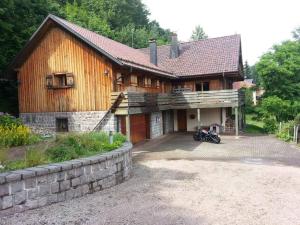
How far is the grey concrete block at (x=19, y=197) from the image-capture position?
21.5ft

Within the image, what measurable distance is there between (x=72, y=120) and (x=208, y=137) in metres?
8.09

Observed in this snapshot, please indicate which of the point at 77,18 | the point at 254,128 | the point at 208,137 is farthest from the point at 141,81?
the point at 77,18

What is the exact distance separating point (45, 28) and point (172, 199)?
13641 mm

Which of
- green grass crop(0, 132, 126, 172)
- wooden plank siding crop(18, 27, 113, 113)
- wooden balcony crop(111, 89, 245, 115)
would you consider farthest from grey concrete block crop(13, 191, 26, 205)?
wooden balcony crop(111, 89, 245, 115)

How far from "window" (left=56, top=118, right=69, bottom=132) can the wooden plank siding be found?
617 mm

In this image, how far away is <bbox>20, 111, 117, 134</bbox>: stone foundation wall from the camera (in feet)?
55.4

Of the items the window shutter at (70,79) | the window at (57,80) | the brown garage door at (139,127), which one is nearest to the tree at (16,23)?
the window at (57,80)

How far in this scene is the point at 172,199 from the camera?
311 inches

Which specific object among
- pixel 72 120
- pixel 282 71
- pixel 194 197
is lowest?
pixel 194 197

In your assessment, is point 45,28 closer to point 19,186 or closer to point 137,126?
point 137,126

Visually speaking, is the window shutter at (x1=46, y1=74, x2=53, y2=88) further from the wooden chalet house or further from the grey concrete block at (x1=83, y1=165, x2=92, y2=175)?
the grey concrete block at (x1=83, y1=165, x2=92, y2=175)

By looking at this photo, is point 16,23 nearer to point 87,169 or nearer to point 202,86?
point 202,86

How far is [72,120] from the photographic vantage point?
17.9m

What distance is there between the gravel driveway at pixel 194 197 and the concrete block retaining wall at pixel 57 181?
219 mm
